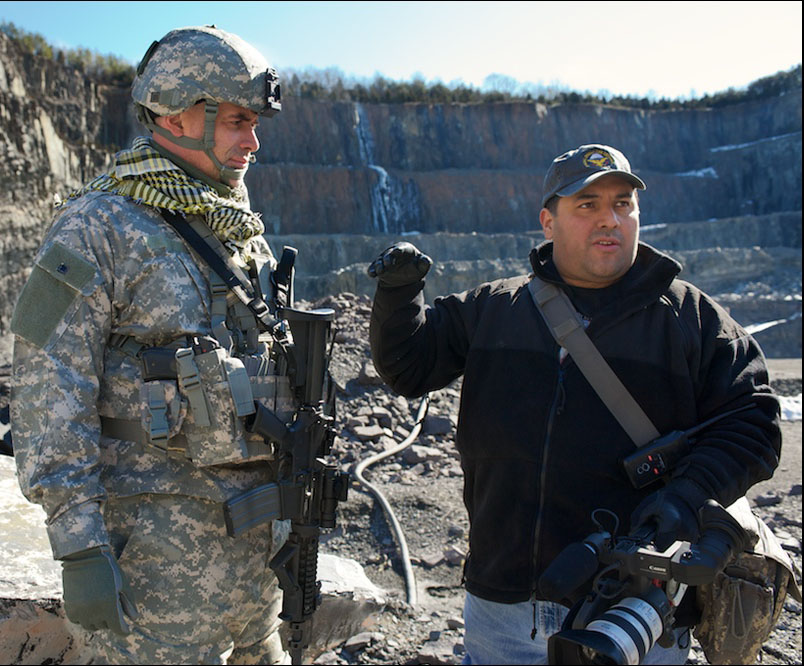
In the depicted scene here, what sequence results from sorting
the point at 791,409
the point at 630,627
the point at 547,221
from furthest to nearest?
the point at 791,409, the point at 547,221, the point at 630,627

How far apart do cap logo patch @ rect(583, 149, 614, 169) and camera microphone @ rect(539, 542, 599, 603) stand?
47.9 inches

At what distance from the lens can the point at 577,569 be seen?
185cm

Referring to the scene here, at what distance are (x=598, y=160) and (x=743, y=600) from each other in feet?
4.84

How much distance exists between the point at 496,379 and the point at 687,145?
1872 inches

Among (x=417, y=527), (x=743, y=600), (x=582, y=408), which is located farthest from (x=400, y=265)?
(x=417, y=527)

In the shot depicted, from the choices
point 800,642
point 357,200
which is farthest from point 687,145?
point 800,642

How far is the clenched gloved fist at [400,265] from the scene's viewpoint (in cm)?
228

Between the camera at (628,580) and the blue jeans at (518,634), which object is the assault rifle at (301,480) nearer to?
the blue jeans at (518,634)

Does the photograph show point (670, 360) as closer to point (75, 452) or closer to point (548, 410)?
point (548, 410)

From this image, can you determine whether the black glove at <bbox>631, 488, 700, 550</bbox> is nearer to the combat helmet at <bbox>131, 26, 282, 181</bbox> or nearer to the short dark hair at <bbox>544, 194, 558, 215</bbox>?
the short dark hair at <bbox>544, 194, 558, 215</bbox>

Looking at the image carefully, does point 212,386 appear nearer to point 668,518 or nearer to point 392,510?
point 668,518

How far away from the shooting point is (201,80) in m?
2.42

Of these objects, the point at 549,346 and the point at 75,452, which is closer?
the point at 75,452

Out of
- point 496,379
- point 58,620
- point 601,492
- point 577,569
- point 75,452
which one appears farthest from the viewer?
point 58,620
